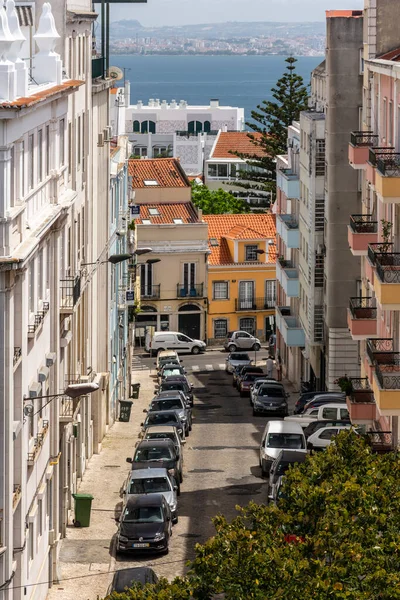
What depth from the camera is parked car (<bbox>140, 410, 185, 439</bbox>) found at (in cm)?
5097

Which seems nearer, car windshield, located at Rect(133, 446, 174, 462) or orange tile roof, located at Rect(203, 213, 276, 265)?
car windshield, located at Rect(133, 446, 174, 462)

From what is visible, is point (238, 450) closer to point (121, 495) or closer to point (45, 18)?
point (121, 495)

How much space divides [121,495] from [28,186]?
1540cm

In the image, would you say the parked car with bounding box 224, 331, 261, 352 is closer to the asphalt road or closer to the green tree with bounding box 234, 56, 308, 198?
the asphalt road

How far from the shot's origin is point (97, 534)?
126 feet

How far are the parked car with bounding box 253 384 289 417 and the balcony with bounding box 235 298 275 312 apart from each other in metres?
28.3

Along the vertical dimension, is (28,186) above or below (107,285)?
above

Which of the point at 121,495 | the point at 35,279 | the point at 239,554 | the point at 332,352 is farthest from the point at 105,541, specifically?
the point at 332,352

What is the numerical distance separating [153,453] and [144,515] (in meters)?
7.17

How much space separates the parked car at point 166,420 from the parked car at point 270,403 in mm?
7209

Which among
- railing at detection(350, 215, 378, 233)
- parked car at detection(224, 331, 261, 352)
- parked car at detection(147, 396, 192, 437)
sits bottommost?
parked car at detection(224, 331, 261, 352)

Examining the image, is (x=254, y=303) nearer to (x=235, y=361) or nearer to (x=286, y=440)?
(x=235, y=361)

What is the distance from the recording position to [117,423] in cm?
5794

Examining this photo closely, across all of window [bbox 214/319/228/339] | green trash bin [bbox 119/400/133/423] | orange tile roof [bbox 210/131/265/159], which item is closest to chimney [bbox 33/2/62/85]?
green trash bin [bbox 119/400/133/423]
